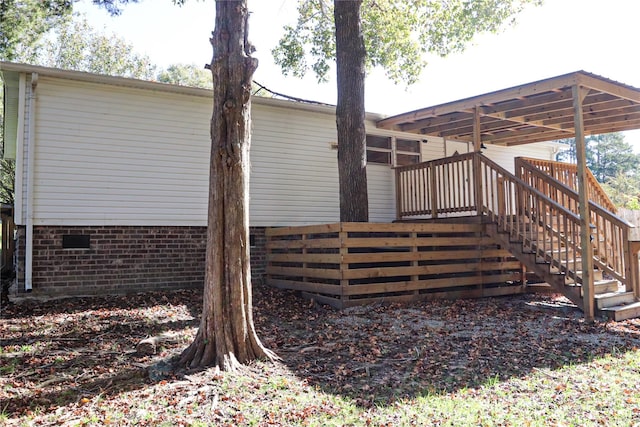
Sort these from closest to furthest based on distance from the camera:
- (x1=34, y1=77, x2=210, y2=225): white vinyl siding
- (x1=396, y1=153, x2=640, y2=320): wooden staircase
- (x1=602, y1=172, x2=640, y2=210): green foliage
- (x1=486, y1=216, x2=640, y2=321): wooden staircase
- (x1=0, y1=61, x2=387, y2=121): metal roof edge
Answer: (x1=486, y1=216, x2=640, y2=321): wooden staircase < (x1=396, y1=153, x2=640, y2=320): wooden staircase < (x1=0, y1=61, x2=387, y2=121): metal roof edge < (x1=34, y1=77, x2=210, y2=225): white vinyl siding < (x1=602, y1=172, x2=640, y2=210): green foliage

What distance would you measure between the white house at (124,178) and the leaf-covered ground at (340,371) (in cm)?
124

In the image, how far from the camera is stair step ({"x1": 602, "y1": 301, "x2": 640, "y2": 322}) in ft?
21.9

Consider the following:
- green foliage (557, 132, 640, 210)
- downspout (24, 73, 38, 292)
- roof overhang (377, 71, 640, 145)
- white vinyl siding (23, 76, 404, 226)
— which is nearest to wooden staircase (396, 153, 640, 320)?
roof overhang (377, 71, 640, 145)

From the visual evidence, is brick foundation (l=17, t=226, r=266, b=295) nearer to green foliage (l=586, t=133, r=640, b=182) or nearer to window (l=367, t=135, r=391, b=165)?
window (l=367, t=135, r=391, b=165)

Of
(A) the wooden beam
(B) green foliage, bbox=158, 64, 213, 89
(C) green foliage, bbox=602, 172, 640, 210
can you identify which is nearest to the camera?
(A) the wooden beam

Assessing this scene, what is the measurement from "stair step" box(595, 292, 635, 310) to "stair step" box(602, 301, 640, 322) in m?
0.07

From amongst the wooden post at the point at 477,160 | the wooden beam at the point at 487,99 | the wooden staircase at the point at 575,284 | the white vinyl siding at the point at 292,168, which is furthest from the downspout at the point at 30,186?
the wooden staircase at the point at 575,284

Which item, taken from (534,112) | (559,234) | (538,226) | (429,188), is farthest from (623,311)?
(429,188)

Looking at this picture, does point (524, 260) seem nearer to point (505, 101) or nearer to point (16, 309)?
point (505, 101)

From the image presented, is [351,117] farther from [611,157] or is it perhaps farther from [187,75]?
[611,157]

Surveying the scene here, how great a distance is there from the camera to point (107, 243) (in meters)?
8.43

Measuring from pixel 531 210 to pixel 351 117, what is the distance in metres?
3.49

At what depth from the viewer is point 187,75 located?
33.8 meters

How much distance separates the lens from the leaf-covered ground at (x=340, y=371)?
3508 millimetres
